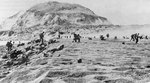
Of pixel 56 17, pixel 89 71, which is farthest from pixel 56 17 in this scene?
pixel 89 71

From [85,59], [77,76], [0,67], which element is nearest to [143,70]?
[77,76]

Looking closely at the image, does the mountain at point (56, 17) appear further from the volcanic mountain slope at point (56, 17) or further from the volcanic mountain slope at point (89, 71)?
the volcanic mountain slope at point (89, 71)

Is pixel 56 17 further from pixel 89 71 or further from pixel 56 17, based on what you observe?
pixel 89 71

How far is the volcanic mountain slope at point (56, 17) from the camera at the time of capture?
123m

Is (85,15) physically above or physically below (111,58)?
above

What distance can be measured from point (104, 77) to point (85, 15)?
390ft

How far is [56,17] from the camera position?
125m

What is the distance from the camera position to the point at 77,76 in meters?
17.3

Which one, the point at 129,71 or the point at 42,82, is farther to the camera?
the point at 129,71

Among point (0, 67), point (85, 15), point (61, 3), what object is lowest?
point (0, 67)

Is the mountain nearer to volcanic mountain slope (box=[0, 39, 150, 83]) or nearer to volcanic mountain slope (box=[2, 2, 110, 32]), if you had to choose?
volcanic mountain slope (box=[2, 2, 110, 32])

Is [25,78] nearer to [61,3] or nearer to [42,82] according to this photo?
[42,82]

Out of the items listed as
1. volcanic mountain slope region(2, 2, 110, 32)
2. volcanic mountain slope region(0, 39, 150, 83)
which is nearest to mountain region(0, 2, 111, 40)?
volcanic mountain slope region(2, 2, 110, 32)

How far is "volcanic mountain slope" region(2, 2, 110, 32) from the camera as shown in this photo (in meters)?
123
